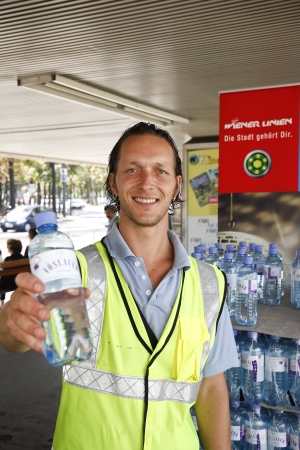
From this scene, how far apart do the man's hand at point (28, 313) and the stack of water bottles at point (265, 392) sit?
1.83 metres

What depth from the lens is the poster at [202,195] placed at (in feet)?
32.2

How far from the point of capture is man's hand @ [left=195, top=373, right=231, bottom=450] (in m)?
1.92

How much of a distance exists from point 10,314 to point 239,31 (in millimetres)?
3398

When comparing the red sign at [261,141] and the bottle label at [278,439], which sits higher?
the red sign at [261,141]

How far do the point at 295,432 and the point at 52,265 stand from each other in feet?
7.54

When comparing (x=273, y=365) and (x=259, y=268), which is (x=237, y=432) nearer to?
(x=273, y=365)

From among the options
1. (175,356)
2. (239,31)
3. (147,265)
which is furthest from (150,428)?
(239,31)

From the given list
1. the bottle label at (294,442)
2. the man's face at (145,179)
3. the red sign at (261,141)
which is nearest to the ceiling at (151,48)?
the red sign at (261,141)

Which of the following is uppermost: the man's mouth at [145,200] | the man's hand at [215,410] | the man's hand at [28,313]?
the man's mouth at [145,200]

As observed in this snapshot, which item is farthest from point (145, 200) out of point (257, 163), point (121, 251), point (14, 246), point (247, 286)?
point (14, 246)

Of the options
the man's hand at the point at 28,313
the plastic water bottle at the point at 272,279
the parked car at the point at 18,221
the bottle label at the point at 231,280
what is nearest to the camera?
the man's hand at the point at 28,313

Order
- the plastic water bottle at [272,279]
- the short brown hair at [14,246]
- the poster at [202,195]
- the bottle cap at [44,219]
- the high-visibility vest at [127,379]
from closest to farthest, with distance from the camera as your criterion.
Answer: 1. the bottle cap at [44,219]
2. the high-visibility vest at [127,379]
3. the plastic water bottle at [272,279]
4. the short brown hair at [14,246]
5. the poster at [202,195]

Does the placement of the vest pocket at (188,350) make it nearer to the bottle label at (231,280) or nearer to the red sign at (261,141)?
the bottle label at (231,280)

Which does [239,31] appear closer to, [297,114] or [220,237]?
[297,114]
